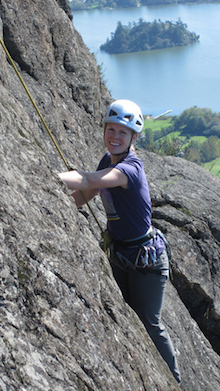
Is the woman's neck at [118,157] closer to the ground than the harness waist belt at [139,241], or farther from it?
farther from it

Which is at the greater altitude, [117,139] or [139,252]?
[117,139]

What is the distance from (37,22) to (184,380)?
209 inches

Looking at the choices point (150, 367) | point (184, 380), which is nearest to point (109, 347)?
point (150, 367)

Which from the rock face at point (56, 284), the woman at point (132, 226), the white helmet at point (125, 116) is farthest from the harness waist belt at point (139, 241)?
the white helmet at point (125, 116)

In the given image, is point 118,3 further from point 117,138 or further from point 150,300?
point 150,300

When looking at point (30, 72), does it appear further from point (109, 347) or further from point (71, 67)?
point (109, 347)

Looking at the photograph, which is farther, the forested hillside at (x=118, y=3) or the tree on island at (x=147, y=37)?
the forested hillside at (x=118, y=3)

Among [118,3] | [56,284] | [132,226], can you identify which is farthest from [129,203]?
[118,3]

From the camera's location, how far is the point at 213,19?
147 metres

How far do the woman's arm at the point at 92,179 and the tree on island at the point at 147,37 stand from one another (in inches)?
4689

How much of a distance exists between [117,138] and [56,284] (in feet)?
5.56

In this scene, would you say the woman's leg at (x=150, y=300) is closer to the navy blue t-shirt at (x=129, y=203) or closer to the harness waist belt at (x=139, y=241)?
the harness waist belt at (x=139, y=241)

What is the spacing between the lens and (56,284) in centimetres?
294

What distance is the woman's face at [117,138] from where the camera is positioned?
4133mm
